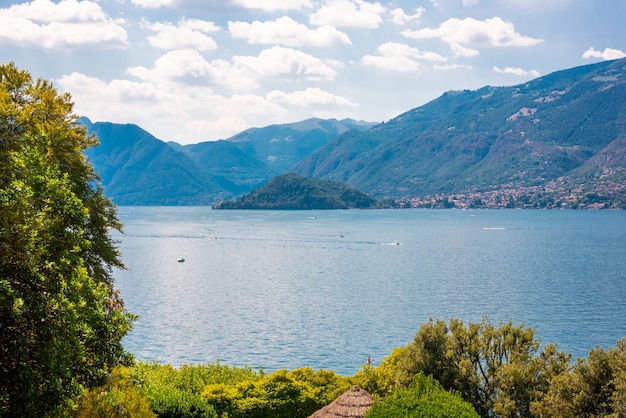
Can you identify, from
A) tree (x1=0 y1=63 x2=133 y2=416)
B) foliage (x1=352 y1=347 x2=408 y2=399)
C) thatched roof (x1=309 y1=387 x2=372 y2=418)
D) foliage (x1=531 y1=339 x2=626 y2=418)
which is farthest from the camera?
foliage (x1=352 y1=347 x2=408 y2=399)

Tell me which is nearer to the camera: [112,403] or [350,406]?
[112,403]

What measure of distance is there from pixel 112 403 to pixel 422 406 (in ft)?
34.4

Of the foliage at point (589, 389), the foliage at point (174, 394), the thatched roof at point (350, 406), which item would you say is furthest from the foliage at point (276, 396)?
the foliage at point (589, 389)

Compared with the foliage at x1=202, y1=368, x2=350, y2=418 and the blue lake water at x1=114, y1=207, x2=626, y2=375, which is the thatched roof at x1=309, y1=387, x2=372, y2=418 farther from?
the blue lake water at x1=114, y1=207, x2=626, y2=375

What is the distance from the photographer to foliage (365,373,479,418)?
19031 millimetres

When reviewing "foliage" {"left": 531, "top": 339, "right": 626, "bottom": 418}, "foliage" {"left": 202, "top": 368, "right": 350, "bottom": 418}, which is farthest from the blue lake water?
"foliage" {"left": 531, "top": 339, "right": 626, "bottom": 418}

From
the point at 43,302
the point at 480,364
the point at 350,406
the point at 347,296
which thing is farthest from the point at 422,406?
the point at 347,296

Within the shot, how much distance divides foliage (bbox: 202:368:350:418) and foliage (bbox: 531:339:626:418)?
387 inches

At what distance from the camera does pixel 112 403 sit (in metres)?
15.0

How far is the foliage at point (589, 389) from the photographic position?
22234 mm

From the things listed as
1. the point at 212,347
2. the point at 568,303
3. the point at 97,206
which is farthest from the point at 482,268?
the point at 97,206

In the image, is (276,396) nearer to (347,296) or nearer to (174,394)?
(174,394)

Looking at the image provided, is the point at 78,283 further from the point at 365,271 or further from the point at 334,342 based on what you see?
the point at 365,271

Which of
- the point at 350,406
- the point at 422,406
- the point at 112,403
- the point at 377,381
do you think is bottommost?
the point at 377,381
